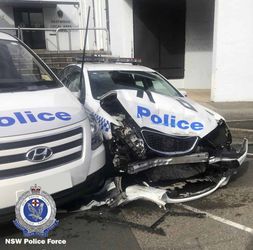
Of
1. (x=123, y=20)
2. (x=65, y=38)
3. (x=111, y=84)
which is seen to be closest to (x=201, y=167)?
(x=111, y=84)

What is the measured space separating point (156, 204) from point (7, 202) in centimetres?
167

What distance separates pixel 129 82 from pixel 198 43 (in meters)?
8.76

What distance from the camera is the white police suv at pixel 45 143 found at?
2.89 metres

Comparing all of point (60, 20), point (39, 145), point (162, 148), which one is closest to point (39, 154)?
point (39, 145)

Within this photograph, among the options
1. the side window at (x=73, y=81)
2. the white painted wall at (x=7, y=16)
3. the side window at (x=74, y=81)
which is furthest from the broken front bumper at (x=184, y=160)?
the white painted wall at (x=7, y=16)

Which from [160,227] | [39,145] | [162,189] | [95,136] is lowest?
[160,227]

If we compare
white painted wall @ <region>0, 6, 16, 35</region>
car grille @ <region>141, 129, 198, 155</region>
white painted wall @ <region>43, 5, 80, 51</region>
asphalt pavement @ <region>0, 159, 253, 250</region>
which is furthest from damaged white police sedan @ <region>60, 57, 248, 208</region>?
white painted wall @ <region>0, 6, 16, 35</region>

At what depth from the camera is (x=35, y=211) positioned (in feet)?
9.63

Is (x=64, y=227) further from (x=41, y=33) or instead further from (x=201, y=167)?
(x=41, y=33)

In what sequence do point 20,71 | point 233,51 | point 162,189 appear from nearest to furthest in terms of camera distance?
1. point 162,189
2. point 20,71
3. point 233,51

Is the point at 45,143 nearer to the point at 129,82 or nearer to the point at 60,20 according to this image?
the point at 129,82

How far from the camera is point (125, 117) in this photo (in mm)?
4004

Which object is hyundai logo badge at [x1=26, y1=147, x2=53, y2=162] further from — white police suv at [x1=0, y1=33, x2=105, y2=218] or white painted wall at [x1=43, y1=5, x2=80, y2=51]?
white painted wall at [x1=43, y1=5, x2=80, y2=51]

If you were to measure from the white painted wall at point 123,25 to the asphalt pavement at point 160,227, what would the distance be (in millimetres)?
9604
